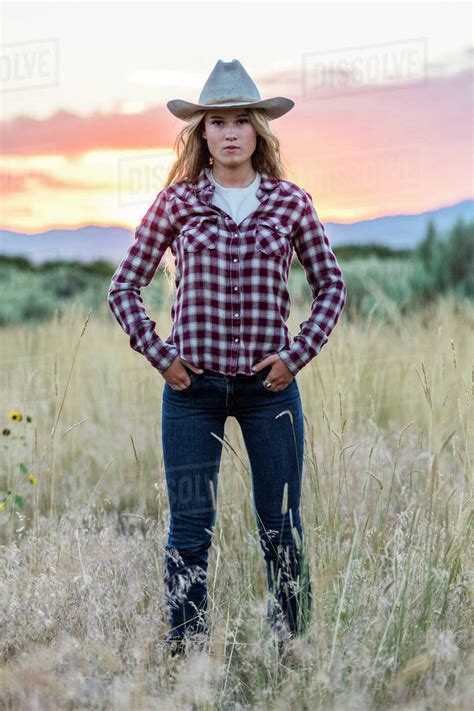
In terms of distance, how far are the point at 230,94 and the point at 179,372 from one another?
88cm

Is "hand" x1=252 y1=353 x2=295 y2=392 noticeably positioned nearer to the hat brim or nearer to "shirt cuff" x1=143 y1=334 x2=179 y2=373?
"shirt cuff" x1=143 y1=334 x2=179 y2=373

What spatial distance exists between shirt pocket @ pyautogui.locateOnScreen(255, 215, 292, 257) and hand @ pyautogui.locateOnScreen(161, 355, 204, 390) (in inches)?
16.0

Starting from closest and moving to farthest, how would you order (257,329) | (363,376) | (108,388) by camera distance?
(257,329) → (363,376) → (108,388)

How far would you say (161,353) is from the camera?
2738 mm

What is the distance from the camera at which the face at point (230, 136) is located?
279 centimetres

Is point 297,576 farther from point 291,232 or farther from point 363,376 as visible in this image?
point 363,376

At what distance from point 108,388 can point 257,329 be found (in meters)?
2.97

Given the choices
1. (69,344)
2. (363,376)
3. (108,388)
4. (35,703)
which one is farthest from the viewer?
(69,344)

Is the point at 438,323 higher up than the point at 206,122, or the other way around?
the point at 206,122

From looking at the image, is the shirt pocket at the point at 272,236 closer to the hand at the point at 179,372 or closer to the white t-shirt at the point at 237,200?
the white t-shirt at the point at 237,200

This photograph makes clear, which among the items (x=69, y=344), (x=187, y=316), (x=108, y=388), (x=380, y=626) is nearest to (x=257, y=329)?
(x=187, y=316)

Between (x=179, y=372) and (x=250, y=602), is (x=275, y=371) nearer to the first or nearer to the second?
(x=179, y=372)

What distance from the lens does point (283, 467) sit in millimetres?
2799

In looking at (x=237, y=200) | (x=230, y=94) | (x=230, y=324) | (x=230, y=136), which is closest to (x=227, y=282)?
(x=230, y=324)
